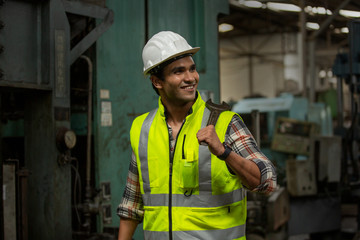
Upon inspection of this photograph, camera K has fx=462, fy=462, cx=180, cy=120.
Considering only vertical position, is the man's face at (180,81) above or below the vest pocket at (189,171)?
above

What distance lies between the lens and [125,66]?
382 centimetres

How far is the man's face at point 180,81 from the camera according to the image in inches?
72.9

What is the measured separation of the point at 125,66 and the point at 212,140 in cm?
234

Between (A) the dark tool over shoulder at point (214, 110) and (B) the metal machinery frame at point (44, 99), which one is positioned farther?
(B) the metal machinery frame at point (44, 99)

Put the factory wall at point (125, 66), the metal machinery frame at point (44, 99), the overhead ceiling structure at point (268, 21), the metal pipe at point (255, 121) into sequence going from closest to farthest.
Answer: the metal machinery frame at point (44, 99), the factory wall at point (125, 66), the metal pipe at point (255, 121), the overhead ceiling structure at point (268, 21)

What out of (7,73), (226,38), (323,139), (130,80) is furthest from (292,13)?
(7,73)

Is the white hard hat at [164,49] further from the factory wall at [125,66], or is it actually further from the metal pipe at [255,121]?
the metal pipe at [255,121]

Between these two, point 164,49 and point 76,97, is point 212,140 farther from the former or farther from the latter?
point 76,97

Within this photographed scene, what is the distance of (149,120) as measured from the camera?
1967 mm

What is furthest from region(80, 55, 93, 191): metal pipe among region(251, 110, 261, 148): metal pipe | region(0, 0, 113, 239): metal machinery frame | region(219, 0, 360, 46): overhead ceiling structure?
region(219, 0, 360, 46): overhead ceiling structure

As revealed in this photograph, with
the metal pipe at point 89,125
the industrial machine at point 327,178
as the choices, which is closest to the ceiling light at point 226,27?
the industrial machine at point 327,178

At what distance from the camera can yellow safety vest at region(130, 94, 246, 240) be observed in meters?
1.73

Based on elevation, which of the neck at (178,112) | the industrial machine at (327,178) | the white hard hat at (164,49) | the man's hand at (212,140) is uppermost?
the white hard hat at (164,49)

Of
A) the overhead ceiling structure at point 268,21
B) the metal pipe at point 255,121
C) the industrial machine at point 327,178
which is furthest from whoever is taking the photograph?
the overhead ceiling structure at point 268,21
